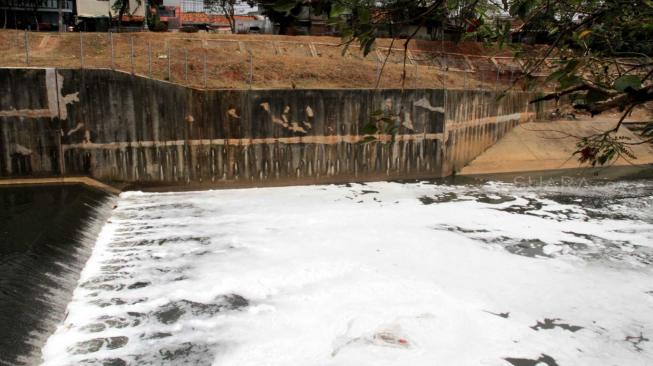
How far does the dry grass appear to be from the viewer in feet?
56.6

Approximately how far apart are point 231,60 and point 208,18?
104 ft

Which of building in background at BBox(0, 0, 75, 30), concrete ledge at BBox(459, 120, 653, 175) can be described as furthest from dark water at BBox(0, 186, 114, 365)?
building in background at BBox(0, 0, 75, 30)

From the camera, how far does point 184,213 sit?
12977mm

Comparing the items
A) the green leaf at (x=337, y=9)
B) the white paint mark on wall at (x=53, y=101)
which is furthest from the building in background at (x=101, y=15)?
the green leaf at (x=337, y=9)

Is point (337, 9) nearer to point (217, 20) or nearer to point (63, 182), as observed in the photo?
point (63, 182)

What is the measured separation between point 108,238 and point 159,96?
17.4 feet

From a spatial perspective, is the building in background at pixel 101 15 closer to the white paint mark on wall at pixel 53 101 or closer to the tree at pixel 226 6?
the tree at pixel 226 6

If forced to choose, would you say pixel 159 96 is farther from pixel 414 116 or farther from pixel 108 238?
pixel 414 116

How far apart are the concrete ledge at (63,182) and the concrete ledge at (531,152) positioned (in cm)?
1153

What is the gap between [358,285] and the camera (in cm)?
935

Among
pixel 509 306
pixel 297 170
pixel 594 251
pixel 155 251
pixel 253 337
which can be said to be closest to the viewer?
pixel 253 337

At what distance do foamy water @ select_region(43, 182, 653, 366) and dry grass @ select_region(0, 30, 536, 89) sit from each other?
15.3 feet

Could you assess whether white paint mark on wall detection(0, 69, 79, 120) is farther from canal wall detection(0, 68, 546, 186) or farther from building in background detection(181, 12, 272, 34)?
building in background detection(181, 12, 272, 34)

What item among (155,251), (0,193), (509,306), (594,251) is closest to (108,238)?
(155,251)
